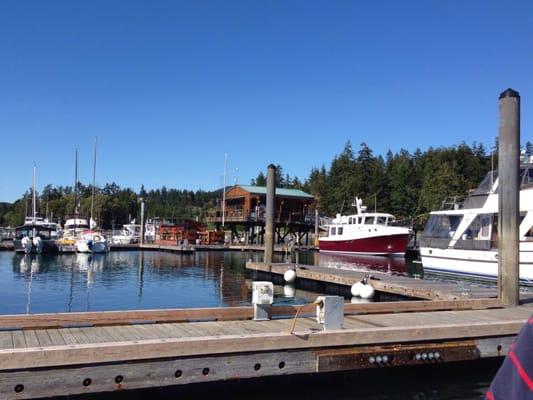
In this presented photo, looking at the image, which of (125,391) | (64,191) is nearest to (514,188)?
(125,391)

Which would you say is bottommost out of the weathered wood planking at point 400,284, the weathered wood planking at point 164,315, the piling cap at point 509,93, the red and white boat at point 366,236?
the weathered wood planking at point 400,284

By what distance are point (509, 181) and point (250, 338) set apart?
768 centimetres

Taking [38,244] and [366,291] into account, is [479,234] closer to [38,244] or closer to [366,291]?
[366,291]

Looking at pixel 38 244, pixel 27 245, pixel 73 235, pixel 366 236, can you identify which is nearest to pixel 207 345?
pixel 38 244

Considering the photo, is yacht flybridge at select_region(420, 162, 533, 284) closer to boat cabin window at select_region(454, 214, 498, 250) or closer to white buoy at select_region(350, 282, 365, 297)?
boat cabin window at select_region(454, 214, 498, 250)

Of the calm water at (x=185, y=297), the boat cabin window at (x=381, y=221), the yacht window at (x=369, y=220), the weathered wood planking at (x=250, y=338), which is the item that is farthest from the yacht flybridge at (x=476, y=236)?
the boat cabin window at (x=381, y=221)

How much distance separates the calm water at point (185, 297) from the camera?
893cm

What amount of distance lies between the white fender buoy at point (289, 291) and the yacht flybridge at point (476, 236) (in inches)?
399

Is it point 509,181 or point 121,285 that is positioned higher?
point 509,181

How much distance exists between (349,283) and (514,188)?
10.1 meters

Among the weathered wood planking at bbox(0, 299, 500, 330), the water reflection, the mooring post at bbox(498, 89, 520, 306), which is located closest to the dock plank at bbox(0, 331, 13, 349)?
the weathered wood planking at bbox(0, 299, 500, 330)

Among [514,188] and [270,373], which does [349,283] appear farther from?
[270,373]

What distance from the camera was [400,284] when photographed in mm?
19078

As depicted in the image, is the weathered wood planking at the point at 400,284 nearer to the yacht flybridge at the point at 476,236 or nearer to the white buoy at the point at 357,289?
the white buoy at the point at 357,289
